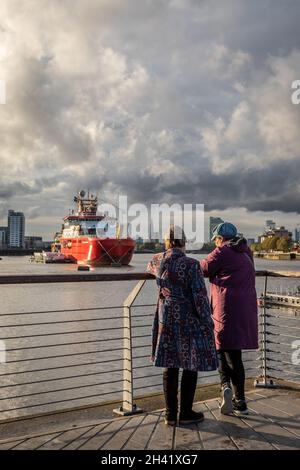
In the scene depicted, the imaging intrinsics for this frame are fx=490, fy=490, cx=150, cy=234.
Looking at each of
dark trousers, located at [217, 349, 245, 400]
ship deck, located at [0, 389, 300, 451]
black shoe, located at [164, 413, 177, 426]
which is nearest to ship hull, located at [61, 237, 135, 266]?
dark trousers, located at [217, 349, 245, 400]

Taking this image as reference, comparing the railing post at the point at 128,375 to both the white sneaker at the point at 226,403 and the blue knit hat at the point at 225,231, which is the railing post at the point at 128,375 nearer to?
the white sneaker at the point at 226,403

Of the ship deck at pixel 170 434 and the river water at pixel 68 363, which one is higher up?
the ship deck at pixel 170 434

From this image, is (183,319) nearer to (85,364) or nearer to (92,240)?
(85,364)

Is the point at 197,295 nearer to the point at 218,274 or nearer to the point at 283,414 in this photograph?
the point at 218,274

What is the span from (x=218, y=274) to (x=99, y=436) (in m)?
1.67

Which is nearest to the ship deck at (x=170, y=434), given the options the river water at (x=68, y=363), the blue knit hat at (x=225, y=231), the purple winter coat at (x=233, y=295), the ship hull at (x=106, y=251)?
the purple winter coat at (x=233, y=295)

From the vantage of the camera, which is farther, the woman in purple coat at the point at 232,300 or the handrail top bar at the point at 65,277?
the woman in purple coat at the point at 232,300

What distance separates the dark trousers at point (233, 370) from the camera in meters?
4.40

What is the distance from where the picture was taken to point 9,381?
38.6 feet

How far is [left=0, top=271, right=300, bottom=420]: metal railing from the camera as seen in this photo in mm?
4605

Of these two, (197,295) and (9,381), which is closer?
(197,295)

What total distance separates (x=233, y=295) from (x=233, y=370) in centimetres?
72

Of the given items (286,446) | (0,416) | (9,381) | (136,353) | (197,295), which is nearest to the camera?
(286,446)

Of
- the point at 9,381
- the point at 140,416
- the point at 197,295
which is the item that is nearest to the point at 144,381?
the point at 9,381
